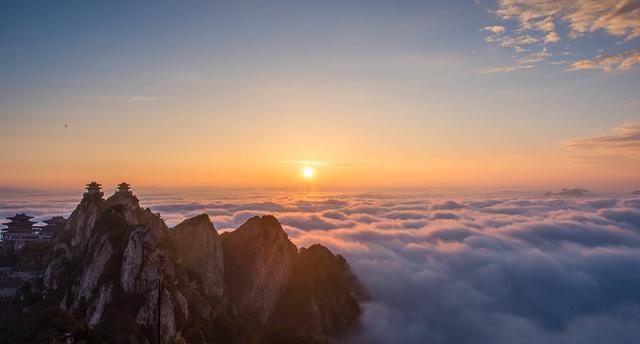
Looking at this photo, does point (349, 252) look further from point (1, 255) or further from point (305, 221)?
point (1, 255)

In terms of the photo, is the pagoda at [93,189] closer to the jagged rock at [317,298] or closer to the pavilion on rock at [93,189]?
the pavilion on rock at [93,189]

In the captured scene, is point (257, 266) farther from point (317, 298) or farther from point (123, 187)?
point (123, 187)

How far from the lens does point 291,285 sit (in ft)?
265

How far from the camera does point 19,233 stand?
92.3 metres

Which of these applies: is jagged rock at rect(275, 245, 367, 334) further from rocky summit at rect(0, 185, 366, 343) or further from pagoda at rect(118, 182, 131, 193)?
pagoda at rect(118, 182, 131, 193)

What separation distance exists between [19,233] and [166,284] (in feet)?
226

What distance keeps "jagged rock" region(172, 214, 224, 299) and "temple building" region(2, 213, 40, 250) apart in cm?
4486

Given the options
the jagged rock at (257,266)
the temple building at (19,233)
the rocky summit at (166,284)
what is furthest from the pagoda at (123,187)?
the temple building at (19,233)

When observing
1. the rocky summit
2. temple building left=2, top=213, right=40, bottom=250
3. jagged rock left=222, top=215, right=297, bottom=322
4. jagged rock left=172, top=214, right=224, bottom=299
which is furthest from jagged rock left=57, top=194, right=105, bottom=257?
temple building left=2, top=213, right=40, bottom=250

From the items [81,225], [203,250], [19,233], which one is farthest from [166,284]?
[19,233]

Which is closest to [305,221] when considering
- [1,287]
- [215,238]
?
[215,238]

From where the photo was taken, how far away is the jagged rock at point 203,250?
63844mm

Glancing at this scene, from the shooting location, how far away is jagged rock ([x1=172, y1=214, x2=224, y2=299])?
209 feet

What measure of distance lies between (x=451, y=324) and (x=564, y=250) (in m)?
A: 106
